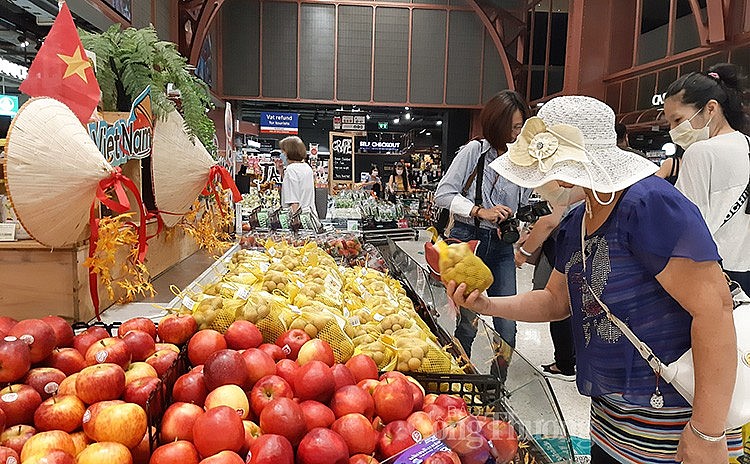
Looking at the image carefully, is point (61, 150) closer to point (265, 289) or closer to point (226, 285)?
point (226, 285)

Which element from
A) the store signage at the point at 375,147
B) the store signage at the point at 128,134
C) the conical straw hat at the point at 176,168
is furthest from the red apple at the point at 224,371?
the store signage at the point at 375,147

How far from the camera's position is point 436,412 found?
1279 millimetres

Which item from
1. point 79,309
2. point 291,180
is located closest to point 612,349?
point 79,309

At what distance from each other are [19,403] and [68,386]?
Result: 0.33 feet

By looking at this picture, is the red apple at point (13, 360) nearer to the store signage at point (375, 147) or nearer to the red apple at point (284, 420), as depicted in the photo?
the red apple at point (284, 420)

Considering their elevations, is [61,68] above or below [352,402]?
above

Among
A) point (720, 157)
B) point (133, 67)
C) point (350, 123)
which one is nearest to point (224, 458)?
point (133, 67)

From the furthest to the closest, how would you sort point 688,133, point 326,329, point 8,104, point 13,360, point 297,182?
point 8,104 < point 297,182 < point 688,133 < point 326,329 < point 13,360

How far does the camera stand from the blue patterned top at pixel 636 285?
1.22 meters

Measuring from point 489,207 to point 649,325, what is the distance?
5.48ft

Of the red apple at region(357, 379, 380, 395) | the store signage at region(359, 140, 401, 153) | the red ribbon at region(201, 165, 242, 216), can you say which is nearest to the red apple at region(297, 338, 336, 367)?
the red apple at region(357, 379, 380, 395)

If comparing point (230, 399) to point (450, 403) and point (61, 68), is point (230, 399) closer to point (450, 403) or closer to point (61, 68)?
point (450, 403)

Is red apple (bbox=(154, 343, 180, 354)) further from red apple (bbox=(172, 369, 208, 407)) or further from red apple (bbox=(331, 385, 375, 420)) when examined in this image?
red apple (bbox=(331, 385, 375, 420))

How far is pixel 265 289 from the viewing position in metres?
2.12
